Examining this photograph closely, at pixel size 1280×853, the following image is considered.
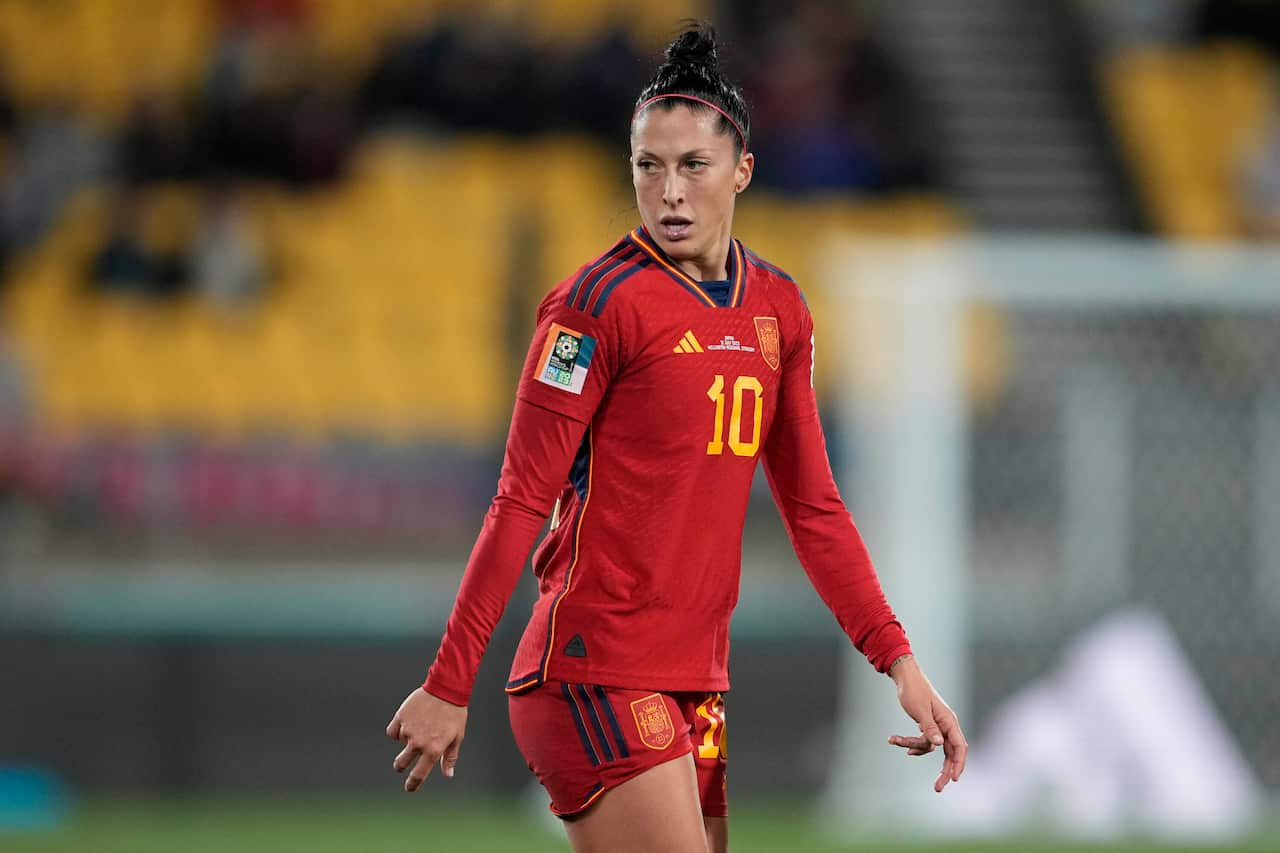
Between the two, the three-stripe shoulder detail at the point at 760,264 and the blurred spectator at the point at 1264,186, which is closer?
the three-stripe shoulder detail at the point at 760,264

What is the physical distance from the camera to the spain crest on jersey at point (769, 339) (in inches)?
123

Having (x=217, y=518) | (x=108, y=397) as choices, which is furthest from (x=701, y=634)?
(x=108, y=397)

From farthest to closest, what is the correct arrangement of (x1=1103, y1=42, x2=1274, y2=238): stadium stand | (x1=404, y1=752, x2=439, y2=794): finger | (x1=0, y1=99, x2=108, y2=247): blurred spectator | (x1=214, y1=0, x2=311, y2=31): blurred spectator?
(x1=1103, y1=42, x2=1274, y2=238): stadium stand, (x1=214, y1=0, x2=311, y2=31): blurred spectator, (x1=0, y1=99, x2=108, y2=247): blurred spectator, (x1=404, y1=752, x2=439, y2=794): finger

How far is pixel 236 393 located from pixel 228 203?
113 cm

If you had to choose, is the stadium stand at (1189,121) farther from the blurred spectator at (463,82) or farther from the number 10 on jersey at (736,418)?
the number 10 on jersey at (736,418)

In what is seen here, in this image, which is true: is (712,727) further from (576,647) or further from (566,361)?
(566,361)

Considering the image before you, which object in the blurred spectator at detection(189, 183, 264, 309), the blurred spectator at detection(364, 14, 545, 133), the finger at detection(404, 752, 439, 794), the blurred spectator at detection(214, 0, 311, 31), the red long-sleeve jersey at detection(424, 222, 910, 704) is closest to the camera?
the finger at detection(404, 752, 439, 794)

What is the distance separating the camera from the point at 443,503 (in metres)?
8.15

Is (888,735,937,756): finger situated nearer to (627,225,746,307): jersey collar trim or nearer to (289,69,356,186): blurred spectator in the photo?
(627,225,746,307): jersey collar trim

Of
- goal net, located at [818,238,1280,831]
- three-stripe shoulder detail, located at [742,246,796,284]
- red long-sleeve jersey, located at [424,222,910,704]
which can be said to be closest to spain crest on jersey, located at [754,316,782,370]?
red long-sleeve jersey, located at [424,222,910,704]

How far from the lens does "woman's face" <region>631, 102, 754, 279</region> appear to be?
302 centimetres

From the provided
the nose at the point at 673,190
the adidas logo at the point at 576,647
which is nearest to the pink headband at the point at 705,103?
the nose at the point at 673,190

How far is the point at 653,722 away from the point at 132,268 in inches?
283

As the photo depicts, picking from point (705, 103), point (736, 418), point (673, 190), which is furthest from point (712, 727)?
point (705, 103)
